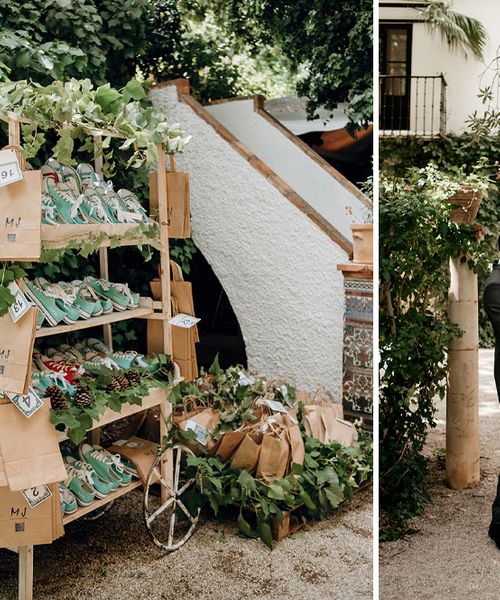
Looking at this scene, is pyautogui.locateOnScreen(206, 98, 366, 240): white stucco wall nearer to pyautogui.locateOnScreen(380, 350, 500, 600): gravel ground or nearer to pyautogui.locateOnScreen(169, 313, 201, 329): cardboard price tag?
pyautogui.locateOnScreen(169, 313, 201, 329): cardboard price tag

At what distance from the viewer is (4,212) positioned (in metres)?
2.01

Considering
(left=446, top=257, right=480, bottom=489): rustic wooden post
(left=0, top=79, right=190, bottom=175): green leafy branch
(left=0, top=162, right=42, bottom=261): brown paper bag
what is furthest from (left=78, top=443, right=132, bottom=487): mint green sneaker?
(left=446, top=257, right=480, bottom=489): rustic wooden post

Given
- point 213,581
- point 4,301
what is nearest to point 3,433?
point 4,301

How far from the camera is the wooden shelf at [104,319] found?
2.37m

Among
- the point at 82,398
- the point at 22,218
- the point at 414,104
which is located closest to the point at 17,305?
the point at 22,218

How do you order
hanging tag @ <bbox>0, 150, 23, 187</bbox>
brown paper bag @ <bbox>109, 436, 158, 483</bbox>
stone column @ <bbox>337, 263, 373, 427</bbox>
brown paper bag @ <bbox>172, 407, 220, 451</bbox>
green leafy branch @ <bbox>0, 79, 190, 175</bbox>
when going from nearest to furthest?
hanging tag @ <bbox>0, 150, 23, 187</bbox>
green leafy branch @ <bbox>0, 79, 190, 175</bbox>
brown paper bag @ <bbox>109, 436, 158, 483</bbox>
brown paper bag @ <bbox>172, 407, 220, 451</bbox>
stone column @ <bbox>337, 263, 373, 427</bbox>

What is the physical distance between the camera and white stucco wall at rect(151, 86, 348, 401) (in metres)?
3.26

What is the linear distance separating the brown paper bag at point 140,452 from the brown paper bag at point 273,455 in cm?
43

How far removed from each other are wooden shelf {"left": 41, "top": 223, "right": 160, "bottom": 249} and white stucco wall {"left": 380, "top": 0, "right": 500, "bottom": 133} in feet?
3.74

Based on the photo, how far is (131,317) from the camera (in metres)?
2.74

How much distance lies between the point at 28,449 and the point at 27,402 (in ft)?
0.45

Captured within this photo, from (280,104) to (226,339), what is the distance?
3.79 feet

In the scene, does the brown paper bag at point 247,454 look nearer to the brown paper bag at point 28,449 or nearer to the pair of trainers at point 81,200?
the brown paper bag at point 28,449

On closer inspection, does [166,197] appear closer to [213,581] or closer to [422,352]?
[422,352]
